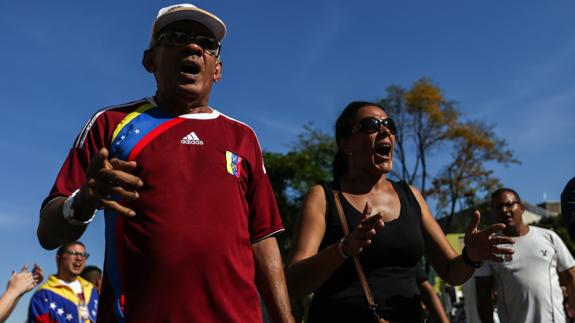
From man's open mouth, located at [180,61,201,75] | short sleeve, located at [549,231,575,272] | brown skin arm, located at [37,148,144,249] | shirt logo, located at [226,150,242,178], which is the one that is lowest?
brown skin arm, located at [37,148,144,249]

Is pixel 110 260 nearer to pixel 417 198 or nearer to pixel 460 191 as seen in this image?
pixel 417 198

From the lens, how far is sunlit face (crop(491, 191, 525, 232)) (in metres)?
7.64

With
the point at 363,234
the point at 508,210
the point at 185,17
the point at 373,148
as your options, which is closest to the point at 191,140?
the point at 185,17

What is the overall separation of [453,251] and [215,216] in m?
2.15

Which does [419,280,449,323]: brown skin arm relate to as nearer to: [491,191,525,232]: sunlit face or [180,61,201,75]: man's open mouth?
[491,191,525,232]: sunlit face

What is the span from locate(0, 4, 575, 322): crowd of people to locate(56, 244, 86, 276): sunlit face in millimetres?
5755

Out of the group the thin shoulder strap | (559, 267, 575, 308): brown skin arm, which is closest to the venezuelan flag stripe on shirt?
the thin shoulder strap

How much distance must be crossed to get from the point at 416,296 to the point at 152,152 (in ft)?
6.30

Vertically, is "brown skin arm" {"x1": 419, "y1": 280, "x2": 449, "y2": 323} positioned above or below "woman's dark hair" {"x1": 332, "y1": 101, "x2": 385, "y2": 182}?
below

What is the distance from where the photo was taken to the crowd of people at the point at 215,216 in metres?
2.61

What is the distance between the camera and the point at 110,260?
272 cm

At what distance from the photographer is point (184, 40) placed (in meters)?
3.12

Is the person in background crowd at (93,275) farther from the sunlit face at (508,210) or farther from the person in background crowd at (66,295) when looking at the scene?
the sunlit face at (508,210)

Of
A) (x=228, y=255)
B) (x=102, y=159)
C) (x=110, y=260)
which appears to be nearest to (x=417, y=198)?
(x=228, y=255)
